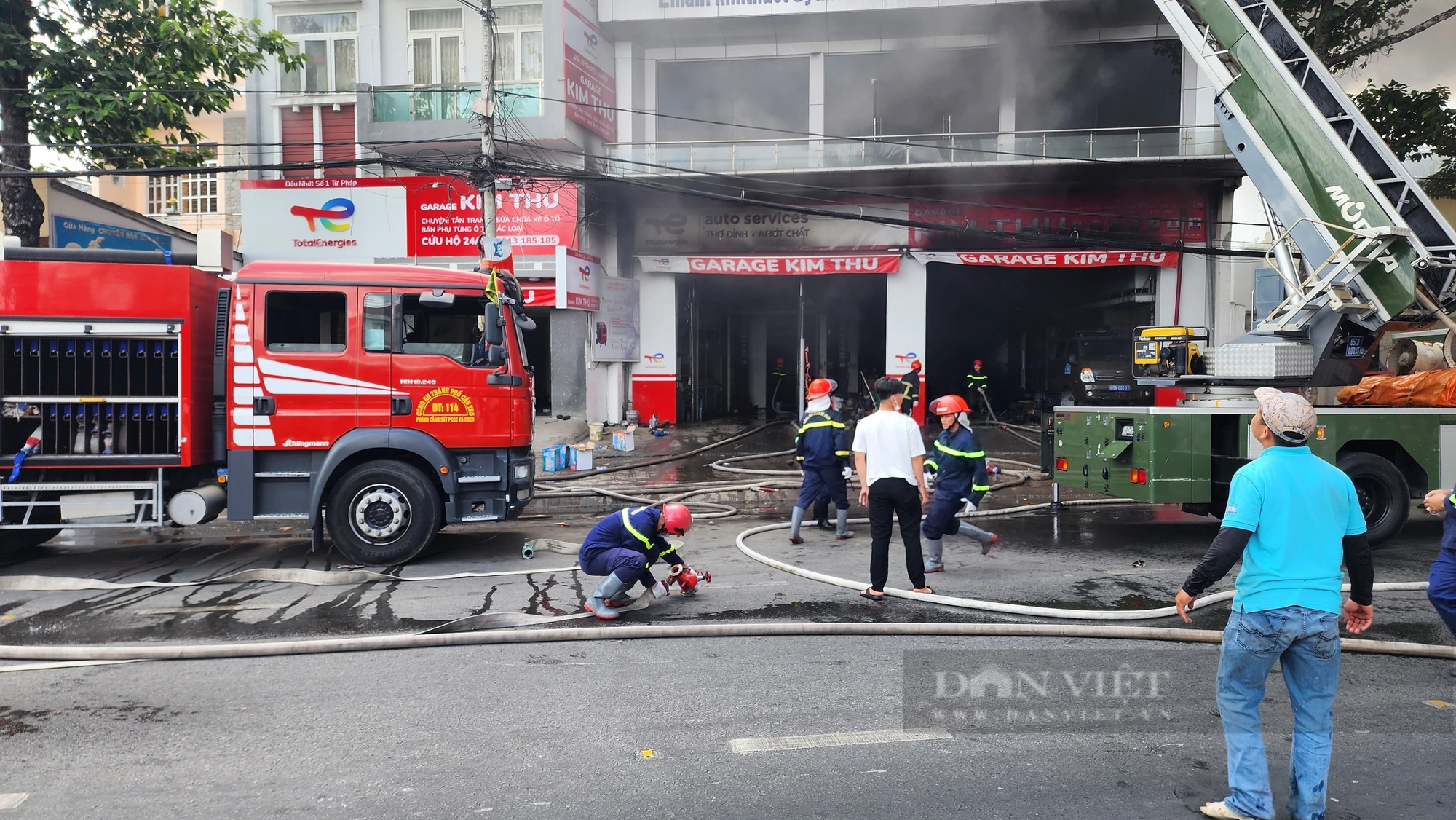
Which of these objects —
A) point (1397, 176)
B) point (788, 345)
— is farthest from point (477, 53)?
point (1397, 176)

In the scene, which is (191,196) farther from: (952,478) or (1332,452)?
(1332,452)

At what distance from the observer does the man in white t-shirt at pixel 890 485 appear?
6.63 m

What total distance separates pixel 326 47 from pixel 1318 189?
64.0ft

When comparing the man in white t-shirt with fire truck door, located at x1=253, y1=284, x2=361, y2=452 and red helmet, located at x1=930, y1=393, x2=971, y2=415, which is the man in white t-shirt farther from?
fire truck door, located at x1=253, y1=284, x2=361, y2=452

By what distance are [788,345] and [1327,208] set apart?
59.1ft

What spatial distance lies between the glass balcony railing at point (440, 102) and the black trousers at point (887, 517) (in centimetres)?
1451

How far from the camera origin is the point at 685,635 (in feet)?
18.7

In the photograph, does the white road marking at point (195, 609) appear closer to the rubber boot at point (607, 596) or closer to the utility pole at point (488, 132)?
the rubber boot at point (607, 596)

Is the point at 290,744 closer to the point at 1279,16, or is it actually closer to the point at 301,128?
the point at 1279,16

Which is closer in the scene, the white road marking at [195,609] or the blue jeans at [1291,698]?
the blue jeans at [1291,698]

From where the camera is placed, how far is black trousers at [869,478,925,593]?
6637 millimetres

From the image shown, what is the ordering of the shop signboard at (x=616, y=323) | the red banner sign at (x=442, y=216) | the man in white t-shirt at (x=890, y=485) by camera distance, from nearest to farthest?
the man in white t-shirt at (x=890, y=485) < the shop signboard at (x=616, y=323) < the red banner sign at (x=442, y=216)

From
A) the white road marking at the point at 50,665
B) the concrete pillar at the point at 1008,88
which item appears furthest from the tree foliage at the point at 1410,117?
the white road marking at the point at 50,665

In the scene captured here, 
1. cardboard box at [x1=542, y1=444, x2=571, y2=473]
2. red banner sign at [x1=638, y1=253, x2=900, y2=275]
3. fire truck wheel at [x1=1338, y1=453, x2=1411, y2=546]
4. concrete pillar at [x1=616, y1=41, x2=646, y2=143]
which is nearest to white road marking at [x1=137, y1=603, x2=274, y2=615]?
cardboard box at [x1=542, y1=444, x2=571, y2=473]
